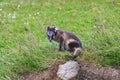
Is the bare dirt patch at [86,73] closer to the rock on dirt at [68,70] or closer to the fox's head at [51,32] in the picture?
the rock on dirt at [68,70]

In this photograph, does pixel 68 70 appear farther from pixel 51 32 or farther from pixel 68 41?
pixel 51 32

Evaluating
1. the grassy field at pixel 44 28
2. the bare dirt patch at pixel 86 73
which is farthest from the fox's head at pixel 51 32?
the bare dirt patch at pixel 86 73

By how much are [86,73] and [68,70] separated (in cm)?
30

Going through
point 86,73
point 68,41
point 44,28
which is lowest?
point 44,28

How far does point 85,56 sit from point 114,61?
20.2 inches

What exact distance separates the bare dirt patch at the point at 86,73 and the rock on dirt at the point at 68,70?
7 cm

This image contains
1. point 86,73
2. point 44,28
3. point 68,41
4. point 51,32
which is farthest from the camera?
point 44,28

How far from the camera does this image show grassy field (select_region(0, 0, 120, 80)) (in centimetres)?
723

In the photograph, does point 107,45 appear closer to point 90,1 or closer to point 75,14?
point 75,14

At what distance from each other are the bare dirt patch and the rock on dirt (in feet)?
0.21

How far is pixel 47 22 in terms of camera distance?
38.6ft

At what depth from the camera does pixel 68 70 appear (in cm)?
695

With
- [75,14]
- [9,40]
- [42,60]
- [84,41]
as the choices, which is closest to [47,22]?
[75,14]

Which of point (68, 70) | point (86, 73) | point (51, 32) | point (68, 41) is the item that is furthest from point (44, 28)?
point (86, 73)
